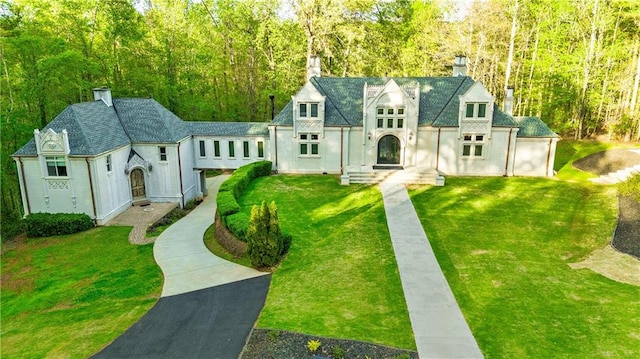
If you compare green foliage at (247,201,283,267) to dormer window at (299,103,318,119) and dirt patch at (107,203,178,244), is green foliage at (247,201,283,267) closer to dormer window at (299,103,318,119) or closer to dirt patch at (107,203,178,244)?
dirt patch at (107,203,178,244)

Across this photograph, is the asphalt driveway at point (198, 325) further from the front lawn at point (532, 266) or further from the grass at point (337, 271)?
the front lawn at point (532, 266)

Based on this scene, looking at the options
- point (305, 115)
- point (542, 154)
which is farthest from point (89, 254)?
point (542, 154)

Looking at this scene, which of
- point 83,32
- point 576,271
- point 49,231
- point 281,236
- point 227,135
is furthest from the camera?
point 83,32

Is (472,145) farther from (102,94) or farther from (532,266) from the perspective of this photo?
(102,94)

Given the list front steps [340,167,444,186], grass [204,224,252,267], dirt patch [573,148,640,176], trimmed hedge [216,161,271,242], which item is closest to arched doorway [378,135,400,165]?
front steps [340,167,444,186]

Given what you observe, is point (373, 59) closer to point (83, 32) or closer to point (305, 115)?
point (305, 115)

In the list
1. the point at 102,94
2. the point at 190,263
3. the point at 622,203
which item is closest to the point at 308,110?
the point at 102,94
